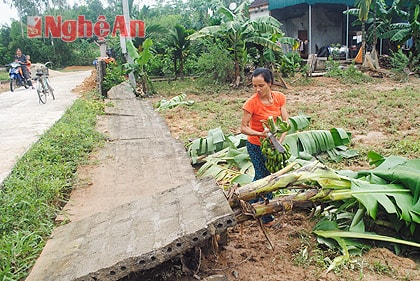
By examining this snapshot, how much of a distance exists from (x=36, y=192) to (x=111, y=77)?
35.2 ft

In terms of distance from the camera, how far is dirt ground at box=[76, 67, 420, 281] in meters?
2.84

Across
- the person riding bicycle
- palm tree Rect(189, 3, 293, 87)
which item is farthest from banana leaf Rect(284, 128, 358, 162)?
the person riding bicycle

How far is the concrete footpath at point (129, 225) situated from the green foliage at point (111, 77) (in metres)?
9.54

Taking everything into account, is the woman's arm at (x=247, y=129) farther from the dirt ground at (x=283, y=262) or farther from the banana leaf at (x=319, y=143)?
the banana leaf at (x=319, y=143)

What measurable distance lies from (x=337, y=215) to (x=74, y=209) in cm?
274

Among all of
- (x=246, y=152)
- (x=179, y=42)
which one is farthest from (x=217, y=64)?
(x=246, y=152)

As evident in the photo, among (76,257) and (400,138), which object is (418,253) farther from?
(400,138)

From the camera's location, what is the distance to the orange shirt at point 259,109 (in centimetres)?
382

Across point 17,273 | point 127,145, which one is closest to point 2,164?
point 127,145

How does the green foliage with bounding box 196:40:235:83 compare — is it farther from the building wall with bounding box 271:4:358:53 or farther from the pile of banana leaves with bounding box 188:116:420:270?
the pile of banana leaves with bounding box 188:116:420:270

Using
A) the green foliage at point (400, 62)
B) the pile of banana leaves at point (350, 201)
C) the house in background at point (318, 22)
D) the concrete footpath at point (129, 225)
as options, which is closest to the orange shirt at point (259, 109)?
the pile of banana leaves at point (350, 201)

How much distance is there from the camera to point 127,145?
6789mm

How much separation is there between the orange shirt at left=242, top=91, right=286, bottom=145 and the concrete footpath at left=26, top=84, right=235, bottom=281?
0.92m

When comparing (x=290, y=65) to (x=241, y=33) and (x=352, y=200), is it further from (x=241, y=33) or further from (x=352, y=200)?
(x=352, y=200)
